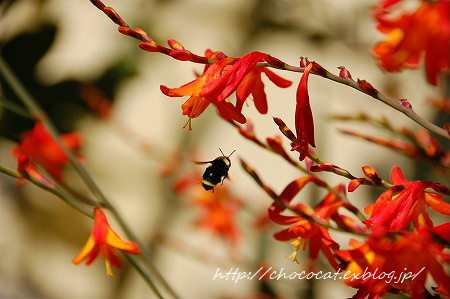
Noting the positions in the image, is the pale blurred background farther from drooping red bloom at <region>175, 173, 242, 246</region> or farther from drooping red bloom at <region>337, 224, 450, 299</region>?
drooping red bloom at <region>337, 224, 450, 299</region>

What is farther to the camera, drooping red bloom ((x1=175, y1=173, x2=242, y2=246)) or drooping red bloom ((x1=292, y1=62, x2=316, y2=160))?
drooping red bloom ((x1=175, y1=173, x2=242, y2=246))

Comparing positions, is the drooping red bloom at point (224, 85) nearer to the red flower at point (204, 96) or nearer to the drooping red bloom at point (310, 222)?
the red flower at point (204, 96)

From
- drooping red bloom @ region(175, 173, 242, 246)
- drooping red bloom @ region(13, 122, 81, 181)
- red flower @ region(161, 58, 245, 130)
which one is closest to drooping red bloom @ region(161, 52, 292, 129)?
red flower @ region(161, 58, 245, 130)

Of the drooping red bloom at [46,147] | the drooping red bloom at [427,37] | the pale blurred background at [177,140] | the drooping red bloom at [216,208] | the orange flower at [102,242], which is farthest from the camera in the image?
the pale blurred background at [177,140]

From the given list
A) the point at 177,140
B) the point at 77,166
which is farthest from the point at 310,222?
the point at 177,140

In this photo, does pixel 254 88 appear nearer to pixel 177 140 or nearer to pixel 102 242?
pixel 102 242

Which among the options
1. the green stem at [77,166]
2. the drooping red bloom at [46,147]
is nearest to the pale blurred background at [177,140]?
the drooping red bloom at [46,147]

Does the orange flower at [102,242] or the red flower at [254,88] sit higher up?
the red flower at [254,88]

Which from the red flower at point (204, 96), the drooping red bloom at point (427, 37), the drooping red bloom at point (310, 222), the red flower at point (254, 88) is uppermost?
the drooping red bloom at point (427, 37)
